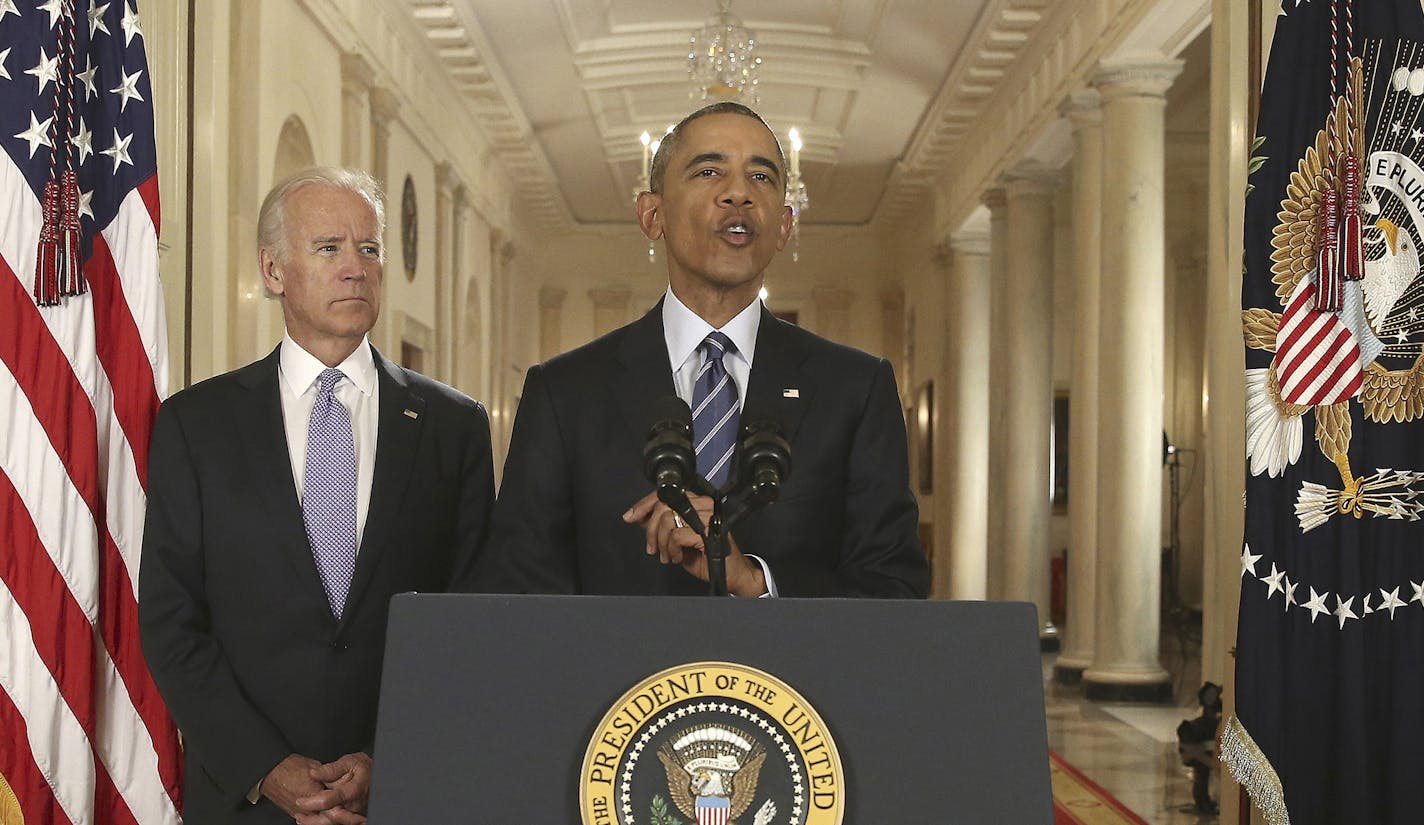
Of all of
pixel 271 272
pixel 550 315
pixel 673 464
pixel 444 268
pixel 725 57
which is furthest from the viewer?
pixel 550 315

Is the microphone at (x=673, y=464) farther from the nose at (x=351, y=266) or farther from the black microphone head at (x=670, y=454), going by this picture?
the nose at (x=351, y=266)

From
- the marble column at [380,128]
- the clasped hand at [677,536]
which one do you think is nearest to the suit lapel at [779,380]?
the clasped hand at [677,536]

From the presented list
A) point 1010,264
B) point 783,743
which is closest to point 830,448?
point 783,743

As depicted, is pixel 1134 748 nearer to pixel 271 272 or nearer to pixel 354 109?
pixel 354 109

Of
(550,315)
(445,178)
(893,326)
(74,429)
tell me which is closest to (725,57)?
(445,178)

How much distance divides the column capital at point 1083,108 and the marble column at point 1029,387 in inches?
106

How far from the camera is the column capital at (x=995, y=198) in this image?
15702 millimetres

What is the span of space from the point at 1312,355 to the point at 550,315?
21334 mm

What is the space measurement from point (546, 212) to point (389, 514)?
20.7 metres

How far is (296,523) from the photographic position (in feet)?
8.86

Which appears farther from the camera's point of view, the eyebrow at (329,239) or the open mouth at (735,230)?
the eyebrow at (329,239)

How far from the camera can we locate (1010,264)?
15031mm

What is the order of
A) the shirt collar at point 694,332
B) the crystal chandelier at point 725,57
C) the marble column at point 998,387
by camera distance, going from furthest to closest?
the marble column at point 998,387
the crystal chandelier at point 725,57
the shirt collar at point 694,332

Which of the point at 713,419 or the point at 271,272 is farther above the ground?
the point at 271,272
